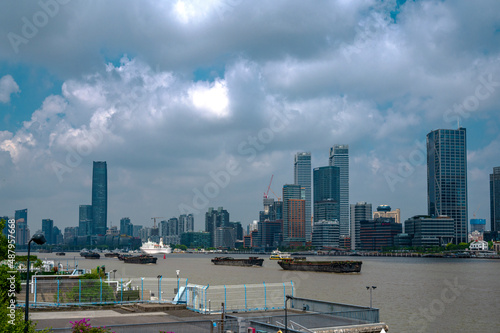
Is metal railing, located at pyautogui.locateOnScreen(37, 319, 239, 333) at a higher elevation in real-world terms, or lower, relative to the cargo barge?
higher

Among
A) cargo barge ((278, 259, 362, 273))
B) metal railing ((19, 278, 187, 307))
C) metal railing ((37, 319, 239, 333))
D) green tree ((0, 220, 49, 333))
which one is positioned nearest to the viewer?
green tree ((0, 220, 49, 333))

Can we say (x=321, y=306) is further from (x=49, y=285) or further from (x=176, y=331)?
(x=49, y=285)

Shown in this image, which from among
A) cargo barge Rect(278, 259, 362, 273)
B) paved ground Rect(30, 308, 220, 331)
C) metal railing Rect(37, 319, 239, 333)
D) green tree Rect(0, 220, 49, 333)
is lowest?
cargo barge Rect(278, 259, 362, 273)

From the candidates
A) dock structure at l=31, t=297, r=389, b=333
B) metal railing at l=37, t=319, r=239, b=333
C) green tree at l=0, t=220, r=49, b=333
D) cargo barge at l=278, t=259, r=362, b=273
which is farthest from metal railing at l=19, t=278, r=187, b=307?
cargo barge at l=278, t=259, r=362, b=273

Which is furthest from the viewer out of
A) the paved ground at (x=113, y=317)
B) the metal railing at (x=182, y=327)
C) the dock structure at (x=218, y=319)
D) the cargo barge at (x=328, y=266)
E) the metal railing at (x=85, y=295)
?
the cargo barge at (x=328, y=266)

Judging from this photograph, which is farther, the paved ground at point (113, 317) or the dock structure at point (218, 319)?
the paved ground at point (113, 317)

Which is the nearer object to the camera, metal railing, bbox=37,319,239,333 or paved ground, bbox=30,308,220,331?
metal railing, bbox=37,319,239,333

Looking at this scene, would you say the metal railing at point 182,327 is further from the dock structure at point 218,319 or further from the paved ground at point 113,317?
the paved ground at point 113,317

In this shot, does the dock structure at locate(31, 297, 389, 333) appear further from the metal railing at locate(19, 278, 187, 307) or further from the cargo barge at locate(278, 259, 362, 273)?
the cargo barge at locate(278, 259, 362, 273)

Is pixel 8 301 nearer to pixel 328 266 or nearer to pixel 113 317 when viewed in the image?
pixel 113 317

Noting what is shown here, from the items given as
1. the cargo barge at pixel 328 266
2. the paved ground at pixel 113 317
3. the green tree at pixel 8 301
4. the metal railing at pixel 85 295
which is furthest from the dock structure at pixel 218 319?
the cargo barge at pixel 328 266

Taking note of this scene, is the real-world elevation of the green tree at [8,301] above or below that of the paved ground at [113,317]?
above

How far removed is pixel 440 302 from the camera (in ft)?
226

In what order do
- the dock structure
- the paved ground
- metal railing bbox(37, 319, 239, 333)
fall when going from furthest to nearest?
the paved ground < the dock structure < metal railing bbox(37, 319, 239, 333)
